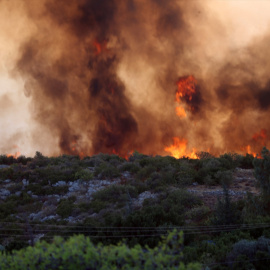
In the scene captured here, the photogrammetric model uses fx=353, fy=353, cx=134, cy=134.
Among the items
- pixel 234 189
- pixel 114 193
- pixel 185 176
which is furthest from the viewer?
pixel 185 176

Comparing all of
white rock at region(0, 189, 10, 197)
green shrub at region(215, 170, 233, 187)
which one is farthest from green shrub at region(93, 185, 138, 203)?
white rock at region(0, 189, 10, 197)

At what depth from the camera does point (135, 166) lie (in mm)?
36750

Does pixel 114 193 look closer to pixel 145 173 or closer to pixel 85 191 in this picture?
pixel 85 191

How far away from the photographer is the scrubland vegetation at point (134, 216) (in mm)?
9461

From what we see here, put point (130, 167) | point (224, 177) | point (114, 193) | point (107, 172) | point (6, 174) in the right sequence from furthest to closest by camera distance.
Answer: point (130, 167), point (6, 174), point (107, 172), point (224, 177), point (114, 193)

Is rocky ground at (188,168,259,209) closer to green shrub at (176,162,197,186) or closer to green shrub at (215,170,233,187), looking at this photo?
green shrub at (215,170,233,187)

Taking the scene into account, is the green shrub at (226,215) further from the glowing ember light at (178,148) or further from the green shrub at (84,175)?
the glowing ember light at (178,148)

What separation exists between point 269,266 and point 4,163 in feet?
126

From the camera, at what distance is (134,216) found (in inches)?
765

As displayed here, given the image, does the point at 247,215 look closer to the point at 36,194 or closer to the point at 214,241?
the point at 214,241

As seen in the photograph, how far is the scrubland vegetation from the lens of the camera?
9461 mm

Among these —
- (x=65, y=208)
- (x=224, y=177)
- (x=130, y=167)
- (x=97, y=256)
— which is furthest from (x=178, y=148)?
(x=97, y=256)

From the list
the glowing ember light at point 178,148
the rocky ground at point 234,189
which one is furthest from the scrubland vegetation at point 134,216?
the glowing ember light at point 178,148

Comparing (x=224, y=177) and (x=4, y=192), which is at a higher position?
(x=4, y=192)
